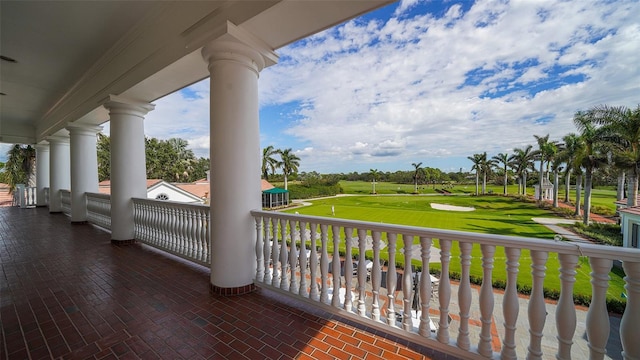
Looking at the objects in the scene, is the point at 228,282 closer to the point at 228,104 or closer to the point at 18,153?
the point at 228,104

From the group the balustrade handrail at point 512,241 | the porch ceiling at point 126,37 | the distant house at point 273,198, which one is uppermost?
the porch ceiling at point 126,37

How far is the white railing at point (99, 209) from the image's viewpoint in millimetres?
5930

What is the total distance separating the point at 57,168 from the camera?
27.3 ft

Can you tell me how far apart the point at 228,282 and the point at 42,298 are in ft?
6.64

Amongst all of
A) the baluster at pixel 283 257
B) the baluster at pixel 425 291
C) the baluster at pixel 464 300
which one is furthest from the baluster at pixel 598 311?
the baluster at pixel 283 257

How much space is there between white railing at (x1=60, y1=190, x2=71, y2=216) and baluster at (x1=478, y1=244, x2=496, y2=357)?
11603 millimetres

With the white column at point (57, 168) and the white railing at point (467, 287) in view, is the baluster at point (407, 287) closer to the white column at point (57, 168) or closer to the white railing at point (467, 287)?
the white railing at point (467, 287)

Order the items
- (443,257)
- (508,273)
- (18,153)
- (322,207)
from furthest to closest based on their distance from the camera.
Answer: (322,207) < (18,153) < (443,257) < (508,273)

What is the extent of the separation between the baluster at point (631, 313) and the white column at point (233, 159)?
2852 millimetres

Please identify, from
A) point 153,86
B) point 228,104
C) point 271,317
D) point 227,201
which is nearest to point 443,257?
point 271,317

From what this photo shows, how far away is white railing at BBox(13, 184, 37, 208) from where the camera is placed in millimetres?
10523

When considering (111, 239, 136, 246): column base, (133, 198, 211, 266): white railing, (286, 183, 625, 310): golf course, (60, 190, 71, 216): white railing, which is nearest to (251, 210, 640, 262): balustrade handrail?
(133, 198, 211, 266): white railing

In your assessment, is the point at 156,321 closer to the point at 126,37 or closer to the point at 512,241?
the point at 512,241

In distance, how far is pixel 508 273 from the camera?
1479 mm
